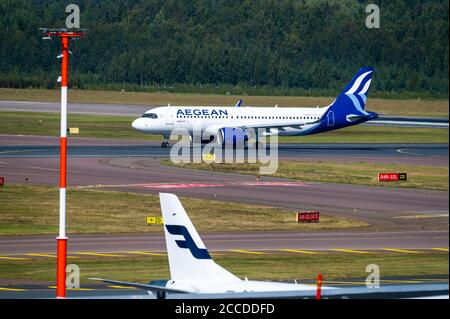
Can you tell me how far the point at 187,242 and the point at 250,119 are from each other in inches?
3542

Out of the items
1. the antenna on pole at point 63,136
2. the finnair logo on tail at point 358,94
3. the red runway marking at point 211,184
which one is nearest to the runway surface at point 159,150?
the finnair logo on tail at point 358,94

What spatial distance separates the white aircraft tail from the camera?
89.7ft

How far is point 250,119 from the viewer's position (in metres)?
117

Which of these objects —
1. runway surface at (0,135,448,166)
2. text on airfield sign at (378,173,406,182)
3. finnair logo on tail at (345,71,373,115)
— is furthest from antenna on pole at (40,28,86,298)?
finnair logo on tail at (345,71,373,115)

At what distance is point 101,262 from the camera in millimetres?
49188

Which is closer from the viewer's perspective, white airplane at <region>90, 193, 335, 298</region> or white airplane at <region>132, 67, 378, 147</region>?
white airplane at <region>90, 193, 335, 298</region>

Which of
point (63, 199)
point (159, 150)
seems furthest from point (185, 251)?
point (159, 150)

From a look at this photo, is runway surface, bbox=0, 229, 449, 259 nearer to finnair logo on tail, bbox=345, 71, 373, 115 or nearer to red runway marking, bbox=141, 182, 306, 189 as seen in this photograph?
red runway marking, bbox=141, 182, 306, 189

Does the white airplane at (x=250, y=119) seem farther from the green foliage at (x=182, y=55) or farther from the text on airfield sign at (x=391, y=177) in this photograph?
the text on airfield sign at (x=391, y=177)

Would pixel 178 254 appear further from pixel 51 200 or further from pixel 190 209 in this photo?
pixel 51 200

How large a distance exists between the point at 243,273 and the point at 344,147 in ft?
247

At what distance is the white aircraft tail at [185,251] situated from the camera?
27328mm

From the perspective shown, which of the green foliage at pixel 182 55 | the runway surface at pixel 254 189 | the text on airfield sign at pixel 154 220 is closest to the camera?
the runway surface at pixel 254 189

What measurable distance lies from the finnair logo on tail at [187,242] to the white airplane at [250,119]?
85.4 m
